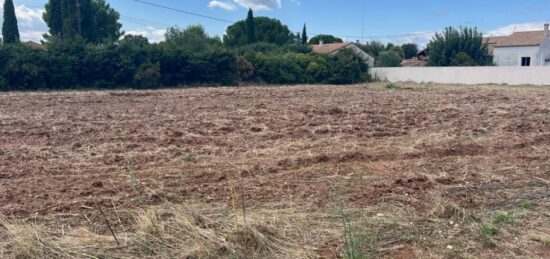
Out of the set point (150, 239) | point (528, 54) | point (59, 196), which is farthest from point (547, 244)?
point (528, 54)

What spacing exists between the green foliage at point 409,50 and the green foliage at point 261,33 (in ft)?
75.8

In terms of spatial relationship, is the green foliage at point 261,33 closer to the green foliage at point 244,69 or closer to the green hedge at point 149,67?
the green hedge at point 149,67

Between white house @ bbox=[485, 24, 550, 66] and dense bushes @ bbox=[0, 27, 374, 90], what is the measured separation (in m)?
16.4

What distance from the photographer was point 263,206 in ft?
10.9

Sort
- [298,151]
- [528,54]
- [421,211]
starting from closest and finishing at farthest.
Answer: [421,211]
[298,151]
[528,54]

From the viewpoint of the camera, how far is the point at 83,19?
28281 mm

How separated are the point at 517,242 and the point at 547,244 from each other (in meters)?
0.18

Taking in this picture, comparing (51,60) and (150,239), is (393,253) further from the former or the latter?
(51,60)

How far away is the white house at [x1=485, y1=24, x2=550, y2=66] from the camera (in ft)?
107

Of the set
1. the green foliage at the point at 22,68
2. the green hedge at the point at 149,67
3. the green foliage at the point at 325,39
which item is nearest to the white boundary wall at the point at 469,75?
the green hedge at the point at 149,67

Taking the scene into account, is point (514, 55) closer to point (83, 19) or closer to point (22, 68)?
point (83, 19)

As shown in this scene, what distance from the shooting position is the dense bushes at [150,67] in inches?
685

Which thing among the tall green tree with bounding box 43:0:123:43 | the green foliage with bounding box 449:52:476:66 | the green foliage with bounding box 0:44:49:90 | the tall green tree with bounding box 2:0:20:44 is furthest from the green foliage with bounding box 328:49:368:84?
the tall green tree with bounding box 2:0:20:44

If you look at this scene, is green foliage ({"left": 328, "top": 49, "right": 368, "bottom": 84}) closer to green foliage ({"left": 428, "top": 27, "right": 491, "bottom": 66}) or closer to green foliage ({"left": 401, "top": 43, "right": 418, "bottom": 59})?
green foliage ({"left": 428, "top": 27, "right": 491, "bottom": 66})
